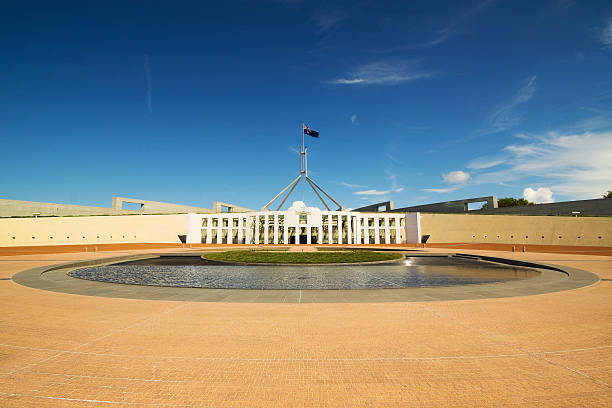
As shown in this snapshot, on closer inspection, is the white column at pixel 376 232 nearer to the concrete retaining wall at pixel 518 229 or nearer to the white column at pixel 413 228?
the white column at pixel 413 228

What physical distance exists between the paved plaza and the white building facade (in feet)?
148

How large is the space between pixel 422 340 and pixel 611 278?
1254cm

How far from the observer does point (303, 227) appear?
54.6 m

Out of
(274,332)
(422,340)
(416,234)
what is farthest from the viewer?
(416,234)

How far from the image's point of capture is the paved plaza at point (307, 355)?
139 inches

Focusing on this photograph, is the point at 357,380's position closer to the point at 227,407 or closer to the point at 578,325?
the point at 227,407

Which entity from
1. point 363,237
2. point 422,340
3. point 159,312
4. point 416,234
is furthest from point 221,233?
point 422,340

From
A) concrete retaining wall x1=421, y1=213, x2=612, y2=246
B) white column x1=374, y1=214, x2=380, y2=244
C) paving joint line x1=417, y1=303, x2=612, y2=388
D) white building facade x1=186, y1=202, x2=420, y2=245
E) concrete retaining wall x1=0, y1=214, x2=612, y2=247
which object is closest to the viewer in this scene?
paving joint line x1=417, y1=303, x2=612, y2=388

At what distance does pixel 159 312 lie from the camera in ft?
24.1

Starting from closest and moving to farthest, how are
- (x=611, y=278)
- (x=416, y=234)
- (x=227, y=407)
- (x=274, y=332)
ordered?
1. (x=227, y=407)
2. (x=274, y=332)
3. (x=611, y=278)
4. (x=416, y=234)

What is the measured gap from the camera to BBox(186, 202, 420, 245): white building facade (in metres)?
53.1

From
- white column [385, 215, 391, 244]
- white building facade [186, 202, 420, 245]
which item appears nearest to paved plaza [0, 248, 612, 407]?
white building facade [186, 202, 420, 245]

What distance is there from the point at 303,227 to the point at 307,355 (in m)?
49.9

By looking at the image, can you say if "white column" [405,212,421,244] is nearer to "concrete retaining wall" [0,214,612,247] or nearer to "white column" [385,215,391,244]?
"concrete retaining wall" [0,214,612,247]
